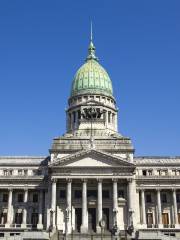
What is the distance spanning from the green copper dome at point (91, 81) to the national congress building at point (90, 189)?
45.8ft

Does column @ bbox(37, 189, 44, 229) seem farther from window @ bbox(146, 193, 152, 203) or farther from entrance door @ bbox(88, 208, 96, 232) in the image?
window @ bbox(146, 193, 152, 203)

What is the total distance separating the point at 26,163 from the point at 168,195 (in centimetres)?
3527

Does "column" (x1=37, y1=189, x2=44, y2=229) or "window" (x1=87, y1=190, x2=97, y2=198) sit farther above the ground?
"window" (x1=87, y1=190, x2=97, y2=198)

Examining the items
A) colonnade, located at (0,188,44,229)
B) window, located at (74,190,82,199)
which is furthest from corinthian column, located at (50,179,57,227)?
window, located at (74,190,82,199)

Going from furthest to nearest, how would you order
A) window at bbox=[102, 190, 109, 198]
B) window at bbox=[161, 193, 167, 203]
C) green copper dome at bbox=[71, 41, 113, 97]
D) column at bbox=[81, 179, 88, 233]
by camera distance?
1. green copper dome at bbox=[71, 41, 113, 97]
2. window at bbox=[161, 193, 167, 203]
3. window at bbox=[102, 190, 109, 198]
4. column at bbox=[81, 179, 88, 233]

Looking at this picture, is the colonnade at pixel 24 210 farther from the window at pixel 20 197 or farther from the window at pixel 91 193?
the window at pixel 91 193

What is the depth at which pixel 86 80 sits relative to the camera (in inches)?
4875

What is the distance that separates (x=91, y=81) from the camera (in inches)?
4860

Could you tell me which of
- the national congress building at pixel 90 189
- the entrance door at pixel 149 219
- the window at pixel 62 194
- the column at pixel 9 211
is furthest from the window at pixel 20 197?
the entrance door at pixel 149 219

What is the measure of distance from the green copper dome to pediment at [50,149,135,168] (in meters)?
33.4

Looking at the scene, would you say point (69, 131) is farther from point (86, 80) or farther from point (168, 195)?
point (168, 195)

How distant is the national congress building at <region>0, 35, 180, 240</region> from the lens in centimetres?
8938

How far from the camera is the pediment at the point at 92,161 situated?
298 ft

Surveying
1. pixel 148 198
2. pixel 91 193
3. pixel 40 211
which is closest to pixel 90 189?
pixel 91 193
